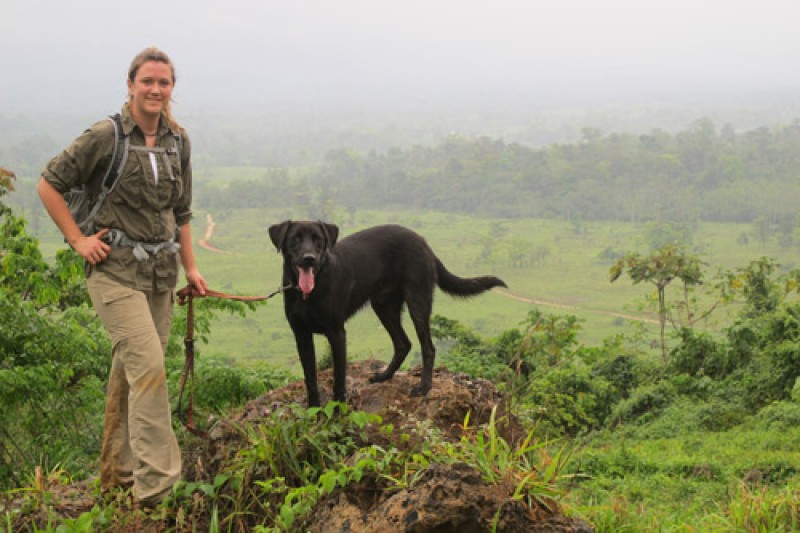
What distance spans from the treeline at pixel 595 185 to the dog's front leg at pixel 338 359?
226 feet

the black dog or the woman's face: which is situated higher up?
the woman's face

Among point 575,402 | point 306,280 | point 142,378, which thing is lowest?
point 575,402

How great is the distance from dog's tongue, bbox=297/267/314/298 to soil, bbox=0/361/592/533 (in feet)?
2.72

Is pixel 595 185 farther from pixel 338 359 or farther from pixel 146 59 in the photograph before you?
pixel 146 59

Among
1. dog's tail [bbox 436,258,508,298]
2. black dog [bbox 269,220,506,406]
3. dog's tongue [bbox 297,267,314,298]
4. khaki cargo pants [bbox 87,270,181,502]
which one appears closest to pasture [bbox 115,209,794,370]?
dog's tail [bbox 436,258,508,298]

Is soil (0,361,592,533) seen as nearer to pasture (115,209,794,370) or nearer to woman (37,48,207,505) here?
woman (37,48,207,505)

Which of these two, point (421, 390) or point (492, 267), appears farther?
point (492, 267)

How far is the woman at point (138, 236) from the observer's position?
162 inches

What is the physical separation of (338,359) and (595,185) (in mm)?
79972

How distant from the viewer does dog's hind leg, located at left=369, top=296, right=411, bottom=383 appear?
5.73 metres

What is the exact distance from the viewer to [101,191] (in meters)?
4.19

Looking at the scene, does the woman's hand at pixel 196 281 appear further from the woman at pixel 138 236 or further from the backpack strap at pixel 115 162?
the backpack strap at pixel 115 162

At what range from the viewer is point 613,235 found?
70.6 m

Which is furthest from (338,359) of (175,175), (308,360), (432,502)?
(432,502)
